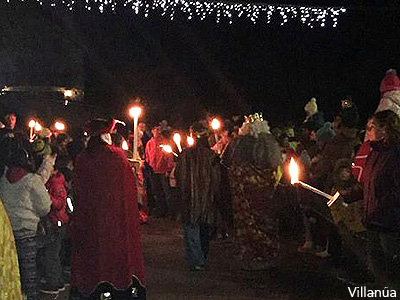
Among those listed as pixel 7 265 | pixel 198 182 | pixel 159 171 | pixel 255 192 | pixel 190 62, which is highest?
pixel 190 62

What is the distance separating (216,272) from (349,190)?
12.5ft

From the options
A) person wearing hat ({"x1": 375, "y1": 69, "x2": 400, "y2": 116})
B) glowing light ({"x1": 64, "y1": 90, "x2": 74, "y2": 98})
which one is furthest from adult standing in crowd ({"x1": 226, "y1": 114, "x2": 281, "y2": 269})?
glowing light ({"x1": 64, "y1": 90, "x2": 74, "y2": 98})

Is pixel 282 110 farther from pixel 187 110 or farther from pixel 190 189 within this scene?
pixel 190 189

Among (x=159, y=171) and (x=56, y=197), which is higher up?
A: (x=56, y=197)

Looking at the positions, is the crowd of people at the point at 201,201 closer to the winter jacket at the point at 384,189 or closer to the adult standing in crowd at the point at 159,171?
the winter jacket at the point at 384,189

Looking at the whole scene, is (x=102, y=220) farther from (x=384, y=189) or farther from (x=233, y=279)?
(x=233, y=279)

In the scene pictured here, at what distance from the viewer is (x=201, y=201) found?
1071 centimetres

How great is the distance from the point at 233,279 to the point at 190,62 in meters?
18.8

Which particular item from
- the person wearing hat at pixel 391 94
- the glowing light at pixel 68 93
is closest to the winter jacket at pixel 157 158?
the person wearing hat at pixel 391 94

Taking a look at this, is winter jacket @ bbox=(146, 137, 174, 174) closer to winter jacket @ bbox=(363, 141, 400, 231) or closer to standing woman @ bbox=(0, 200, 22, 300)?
winter jacket @ bbox=(363, 141, 400, 231)

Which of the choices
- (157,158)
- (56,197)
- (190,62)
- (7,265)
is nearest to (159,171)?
(157,158)

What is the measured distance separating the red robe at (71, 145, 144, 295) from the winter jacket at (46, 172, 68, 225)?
129cm

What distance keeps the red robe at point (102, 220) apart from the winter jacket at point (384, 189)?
224 centimetres

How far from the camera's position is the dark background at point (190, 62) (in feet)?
76.5
